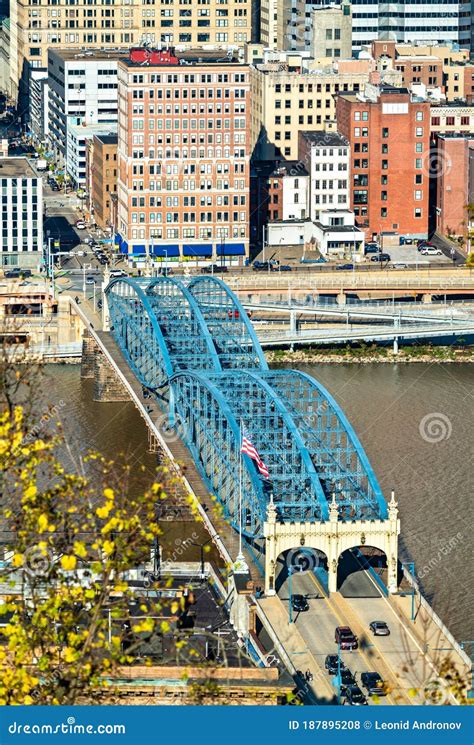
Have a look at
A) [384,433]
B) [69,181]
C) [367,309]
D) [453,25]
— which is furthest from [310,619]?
[453,25]

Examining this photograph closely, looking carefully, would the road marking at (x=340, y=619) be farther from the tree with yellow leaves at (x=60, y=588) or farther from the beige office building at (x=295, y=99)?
the beige office building at (x=295, y=99)

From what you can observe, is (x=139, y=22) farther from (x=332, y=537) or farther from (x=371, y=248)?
(x=332, y=537)

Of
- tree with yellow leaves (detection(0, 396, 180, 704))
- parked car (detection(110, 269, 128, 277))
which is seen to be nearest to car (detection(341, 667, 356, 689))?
tree with yellow leaves (detection(0, 396, 180, 704))

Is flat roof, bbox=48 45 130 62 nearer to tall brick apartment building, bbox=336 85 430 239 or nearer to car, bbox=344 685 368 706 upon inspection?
tall brick apartment building, bbox=336 85 430 239

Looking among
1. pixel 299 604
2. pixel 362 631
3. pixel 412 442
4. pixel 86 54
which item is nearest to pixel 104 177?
pixel 86 54

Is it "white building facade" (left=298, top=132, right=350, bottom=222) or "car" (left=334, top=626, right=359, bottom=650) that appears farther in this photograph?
"white building facade" (left=298, top=132, right=350, bottom=222)

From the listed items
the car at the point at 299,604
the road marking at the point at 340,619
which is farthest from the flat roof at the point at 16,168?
the car at the point at 299,604
